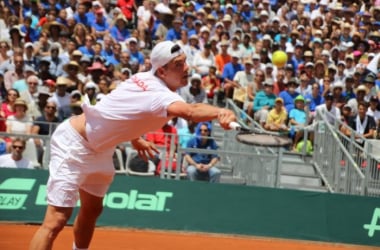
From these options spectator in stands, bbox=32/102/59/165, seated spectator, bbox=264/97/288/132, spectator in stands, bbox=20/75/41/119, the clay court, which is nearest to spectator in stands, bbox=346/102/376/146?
seated spectator, bbox=264/97/288/132

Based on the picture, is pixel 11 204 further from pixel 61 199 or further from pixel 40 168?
pixel 61 199

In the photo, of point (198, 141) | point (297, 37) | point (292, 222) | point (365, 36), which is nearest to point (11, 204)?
point (198, 141)

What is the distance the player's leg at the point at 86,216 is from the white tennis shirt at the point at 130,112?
1.80ft

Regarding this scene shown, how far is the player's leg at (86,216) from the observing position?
708 centimetres

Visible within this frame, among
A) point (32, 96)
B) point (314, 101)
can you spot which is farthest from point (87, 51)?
point (314, 101)

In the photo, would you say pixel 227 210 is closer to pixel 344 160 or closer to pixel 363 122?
pixel 344 160

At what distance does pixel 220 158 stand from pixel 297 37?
6929 mm

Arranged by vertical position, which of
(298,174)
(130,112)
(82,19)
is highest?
(82,19)

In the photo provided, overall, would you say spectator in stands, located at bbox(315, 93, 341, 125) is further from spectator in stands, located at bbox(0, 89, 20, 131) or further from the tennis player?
the tennis player

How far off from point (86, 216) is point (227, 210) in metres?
6.01

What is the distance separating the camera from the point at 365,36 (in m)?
20.2

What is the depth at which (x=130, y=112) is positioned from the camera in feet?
20.7

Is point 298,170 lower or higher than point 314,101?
A: lower

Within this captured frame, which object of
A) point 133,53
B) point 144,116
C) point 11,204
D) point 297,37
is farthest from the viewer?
point 297,37
